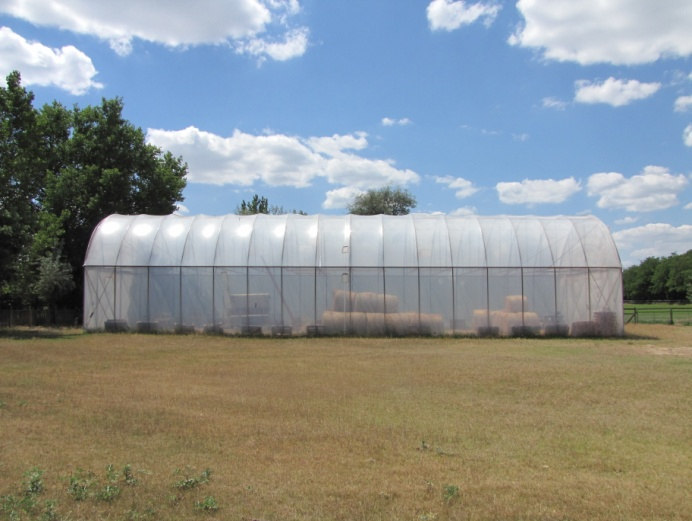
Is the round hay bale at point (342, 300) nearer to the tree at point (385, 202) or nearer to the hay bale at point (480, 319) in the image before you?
the hay bale at point (480, 319)

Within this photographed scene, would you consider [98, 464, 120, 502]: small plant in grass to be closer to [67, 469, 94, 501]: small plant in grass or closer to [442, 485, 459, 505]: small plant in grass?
[67, 469, 94, 501]: small plant in grass

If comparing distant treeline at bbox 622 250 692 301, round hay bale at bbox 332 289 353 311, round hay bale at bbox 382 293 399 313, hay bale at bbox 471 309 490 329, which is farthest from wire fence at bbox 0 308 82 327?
distant treeline at bbox 622 250 692 301

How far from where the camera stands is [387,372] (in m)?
15.4

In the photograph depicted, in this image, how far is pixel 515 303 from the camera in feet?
88.7

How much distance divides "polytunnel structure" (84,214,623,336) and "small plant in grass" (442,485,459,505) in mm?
20849

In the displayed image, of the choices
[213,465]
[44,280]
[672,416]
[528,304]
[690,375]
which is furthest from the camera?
[44,280]

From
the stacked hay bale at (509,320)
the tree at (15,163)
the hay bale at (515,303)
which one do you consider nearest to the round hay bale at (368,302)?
the stacked hay bale at (509,320)

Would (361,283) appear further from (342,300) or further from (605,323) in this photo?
(605,323)

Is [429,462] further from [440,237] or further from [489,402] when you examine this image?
[440,237]

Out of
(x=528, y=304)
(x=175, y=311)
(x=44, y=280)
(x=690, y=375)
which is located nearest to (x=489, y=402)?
(x=690, y=375)

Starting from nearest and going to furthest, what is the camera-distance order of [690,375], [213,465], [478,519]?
1. [478,519]
2. [213,465]
3. [690,375]

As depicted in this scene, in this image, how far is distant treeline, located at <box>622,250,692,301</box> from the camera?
338 ft

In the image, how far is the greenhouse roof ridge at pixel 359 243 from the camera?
27672 mm

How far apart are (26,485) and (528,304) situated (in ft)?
81.0
